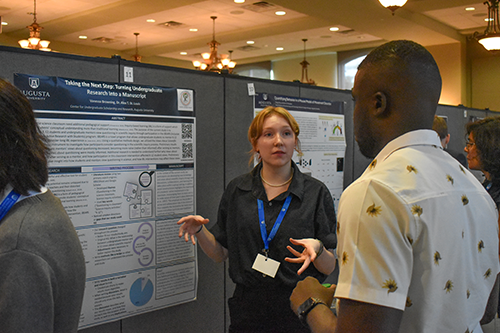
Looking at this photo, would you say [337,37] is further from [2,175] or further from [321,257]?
[2,175]

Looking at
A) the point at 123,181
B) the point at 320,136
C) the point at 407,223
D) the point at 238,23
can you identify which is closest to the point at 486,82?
the point at 238,23

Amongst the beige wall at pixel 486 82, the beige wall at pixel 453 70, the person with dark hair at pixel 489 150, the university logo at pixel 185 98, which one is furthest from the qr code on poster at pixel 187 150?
the beige wall at pixel 486 82

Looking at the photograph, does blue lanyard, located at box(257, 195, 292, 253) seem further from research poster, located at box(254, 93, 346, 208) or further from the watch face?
research poster, located at box(254, 93, 346, 208)

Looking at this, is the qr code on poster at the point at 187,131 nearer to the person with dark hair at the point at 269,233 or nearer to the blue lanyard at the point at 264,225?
the person with dark hair at the point at 269,233

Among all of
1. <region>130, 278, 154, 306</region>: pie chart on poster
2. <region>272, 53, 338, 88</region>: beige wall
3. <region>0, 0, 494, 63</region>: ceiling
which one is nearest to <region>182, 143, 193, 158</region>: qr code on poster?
<region>130, 278, 154, 306</region>: pie chart on poster

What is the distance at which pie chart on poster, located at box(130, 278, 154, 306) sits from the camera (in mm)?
Result: 1872

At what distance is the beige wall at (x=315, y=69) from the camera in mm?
12188

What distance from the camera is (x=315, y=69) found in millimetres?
12531

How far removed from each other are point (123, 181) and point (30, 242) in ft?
3.23

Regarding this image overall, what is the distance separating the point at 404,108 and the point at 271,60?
42.7 ft

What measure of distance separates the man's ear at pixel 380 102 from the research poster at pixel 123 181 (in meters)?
1.20

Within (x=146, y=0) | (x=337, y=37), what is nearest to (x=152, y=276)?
(x=146, y=0)

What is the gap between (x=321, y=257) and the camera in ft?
5.45

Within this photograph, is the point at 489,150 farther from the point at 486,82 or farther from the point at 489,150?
the point at 486,82
